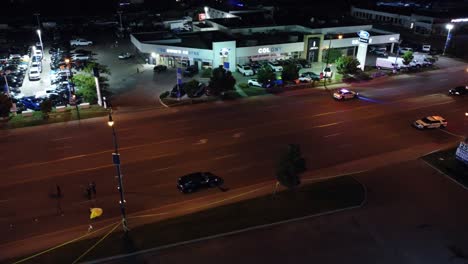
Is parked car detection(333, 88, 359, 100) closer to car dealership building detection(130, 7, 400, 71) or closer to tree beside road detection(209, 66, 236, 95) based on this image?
car dealership building detection(130, 7, 400, 71)

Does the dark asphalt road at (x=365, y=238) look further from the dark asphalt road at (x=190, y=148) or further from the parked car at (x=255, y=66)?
the parked car at (x=255, y=66)

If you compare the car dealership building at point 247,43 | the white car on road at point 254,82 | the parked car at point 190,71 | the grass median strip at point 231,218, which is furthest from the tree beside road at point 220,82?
the grass median strip at point 231,218

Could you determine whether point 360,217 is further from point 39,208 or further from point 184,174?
point 39,208

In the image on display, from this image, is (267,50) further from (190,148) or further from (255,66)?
(190,148)

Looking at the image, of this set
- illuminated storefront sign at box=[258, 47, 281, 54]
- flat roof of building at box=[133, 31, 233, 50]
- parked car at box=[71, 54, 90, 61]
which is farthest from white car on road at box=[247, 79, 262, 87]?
parked car at box=[71, 54, 90, 61]

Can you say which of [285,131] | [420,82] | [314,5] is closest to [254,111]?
[285,131]

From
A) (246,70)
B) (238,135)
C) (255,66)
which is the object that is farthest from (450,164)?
(255,66)

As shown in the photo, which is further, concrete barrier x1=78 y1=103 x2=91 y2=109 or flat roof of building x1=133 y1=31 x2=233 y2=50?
flat roof of building x1=133 y1=31 x2=233 y2=50
